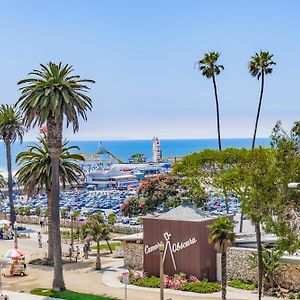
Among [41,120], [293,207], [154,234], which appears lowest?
[154,234]

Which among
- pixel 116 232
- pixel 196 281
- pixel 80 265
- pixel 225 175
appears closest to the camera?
pixel 196 281

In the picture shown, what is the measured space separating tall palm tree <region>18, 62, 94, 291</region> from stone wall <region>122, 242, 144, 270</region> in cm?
759

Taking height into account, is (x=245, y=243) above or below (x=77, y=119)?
below

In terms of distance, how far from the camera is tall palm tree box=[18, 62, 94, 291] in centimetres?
3422

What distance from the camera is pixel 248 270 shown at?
35.4 metres

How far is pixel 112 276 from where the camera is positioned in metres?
39.6

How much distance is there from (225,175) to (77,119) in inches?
446

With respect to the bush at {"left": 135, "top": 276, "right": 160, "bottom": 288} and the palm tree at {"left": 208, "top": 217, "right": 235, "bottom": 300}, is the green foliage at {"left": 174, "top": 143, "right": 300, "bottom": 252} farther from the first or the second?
the bush at {"left": 135, "top": 276, "right": 160, "bottom": 288}

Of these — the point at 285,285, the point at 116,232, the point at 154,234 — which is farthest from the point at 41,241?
the point at 285,285

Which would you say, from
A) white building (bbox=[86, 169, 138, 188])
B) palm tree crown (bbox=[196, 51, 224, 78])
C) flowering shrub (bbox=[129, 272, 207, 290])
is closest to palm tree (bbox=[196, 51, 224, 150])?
palm tree crown (bbox=[196, 51, 224, 78])

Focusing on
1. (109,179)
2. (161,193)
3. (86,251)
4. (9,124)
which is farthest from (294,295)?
(109,179)

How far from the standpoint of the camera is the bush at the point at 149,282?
36.1 meters

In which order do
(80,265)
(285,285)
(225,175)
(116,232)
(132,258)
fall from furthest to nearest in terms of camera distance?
(116,232)
(80,265)
(132,258)
(225,175)
(285,285)

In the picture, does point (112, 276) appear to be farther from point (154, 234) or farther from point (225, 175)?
point (225, 175)
